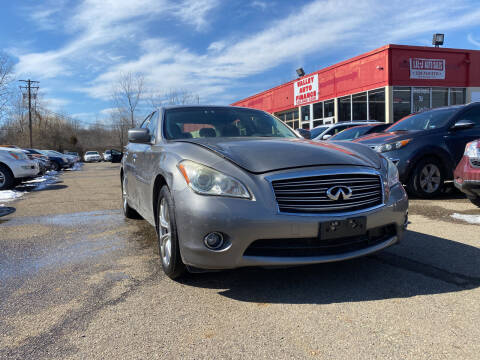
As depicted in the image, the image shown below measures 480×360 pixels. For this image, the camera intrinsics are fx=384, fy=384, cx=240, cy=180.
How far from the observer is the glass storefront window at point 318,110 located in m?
23.2

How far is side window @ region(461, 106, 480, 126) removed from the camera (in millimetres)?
6823

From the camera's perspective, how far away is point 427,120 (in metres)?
7.18

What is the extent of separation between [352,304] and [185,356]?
3.73ft

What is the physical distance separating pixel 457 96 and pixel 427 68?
2.44 metres

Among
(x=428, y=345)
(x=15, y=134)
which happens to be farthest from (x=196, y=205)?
(x=15, y=134)

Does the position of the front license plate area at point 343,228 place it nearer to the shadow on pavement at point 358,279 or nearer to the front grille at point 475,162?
the shadow on pavement at point 358,279

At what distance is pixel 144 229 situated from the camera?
4953mm

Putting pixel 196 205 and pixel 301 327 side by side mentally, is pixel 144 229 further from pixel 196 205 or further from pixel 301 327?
pixel 301 327

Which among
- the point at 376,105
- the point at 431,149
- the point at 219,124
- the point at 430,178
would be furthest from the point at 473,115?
the point at 376,105

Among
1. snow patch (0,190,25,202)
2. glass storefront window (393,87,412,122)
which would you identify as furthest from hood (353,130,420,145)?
glass storefront window (393,87,412,122)

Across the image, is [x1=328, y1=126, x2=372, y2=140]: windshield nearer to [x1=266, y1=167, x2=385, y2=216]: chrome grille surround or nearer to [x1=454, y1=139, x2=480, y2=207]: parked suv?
[x1=454, y1=139, x2=480, y2=207]: parked suv

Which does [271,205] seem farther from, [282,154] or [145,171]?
[145,171]

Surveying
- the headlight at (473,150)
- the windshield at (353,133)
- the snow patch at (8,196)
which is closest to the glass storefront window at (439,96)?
the windshield at (353,133)

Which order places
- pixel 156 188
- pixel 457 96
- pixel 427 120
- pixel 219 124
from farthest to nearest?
pixel 457 96 < pixel 427 120 < pixel 219 124 < pixel 156 188
